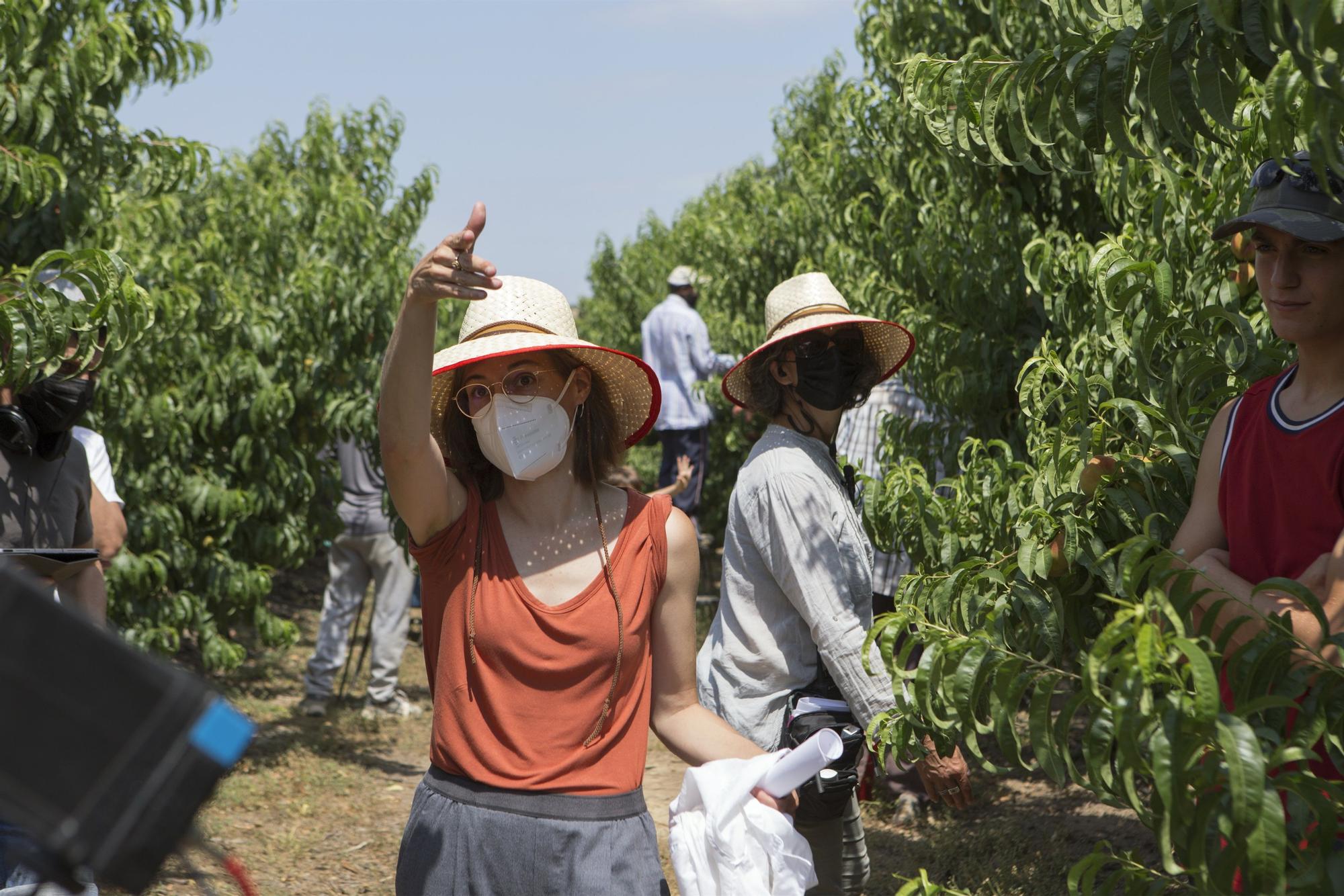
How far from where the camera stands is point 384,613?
805 cm

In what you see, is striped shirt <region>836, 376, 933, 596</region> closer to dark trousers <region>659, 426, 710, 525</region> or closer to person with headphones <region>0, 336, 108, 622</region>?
person with headphones <region>0, 336, 108, 622</region>

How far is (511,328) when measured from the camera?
2.60 meters

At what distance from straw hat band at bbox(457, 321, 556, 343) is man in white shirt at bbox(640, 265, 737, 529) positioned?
27.5ft

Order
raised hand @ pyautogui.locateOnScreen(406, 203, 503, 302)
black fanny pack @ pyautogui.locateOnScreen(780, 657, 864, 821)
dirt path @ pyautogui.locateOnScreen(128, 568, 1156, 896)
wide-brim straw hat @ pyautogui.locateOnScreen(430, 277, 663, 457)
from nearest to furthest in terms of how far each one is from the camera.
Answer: raised hand @ pyautogui.locateOnScreen(406, 203, 503, 302) → wide-brim straw hat @ pyautogui.locateOnScreen(430, 277, 663, 457) → black fanny pack @ pyautogui.locateOnScreen(780, 657, 864, 821) → dirt path @ pyautogui.locateOnScreen(128, 568, 1156, 896)

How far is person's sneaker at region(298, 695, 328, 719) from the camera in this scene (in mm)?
8258

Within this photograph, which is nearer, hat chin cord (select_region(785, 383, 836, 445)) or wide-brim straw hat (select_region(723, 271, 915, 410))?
hat chin cord (select_region(785, 383, 836, 445))

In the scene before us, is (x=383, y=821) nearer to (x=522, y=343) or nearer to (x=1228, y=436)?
(x=522, y=343)

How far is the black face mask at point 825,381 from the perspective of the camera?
3461 mm

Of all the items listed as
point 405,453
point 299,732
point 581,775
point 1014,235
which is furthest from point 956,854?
point 299,732

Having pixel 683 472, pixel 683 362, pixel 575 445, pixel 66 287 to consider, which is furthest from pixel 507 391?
pixel 683 362

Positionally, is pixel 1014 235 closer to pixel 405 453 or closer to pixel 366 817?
pixel 405 453

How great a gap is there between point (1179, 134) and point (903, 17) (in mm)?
4115

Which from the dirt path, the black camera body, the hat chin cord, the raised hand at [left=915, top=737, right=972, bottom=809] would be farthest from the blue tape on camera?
the dirt path

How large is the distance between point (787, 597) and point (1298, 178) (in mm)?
1604
